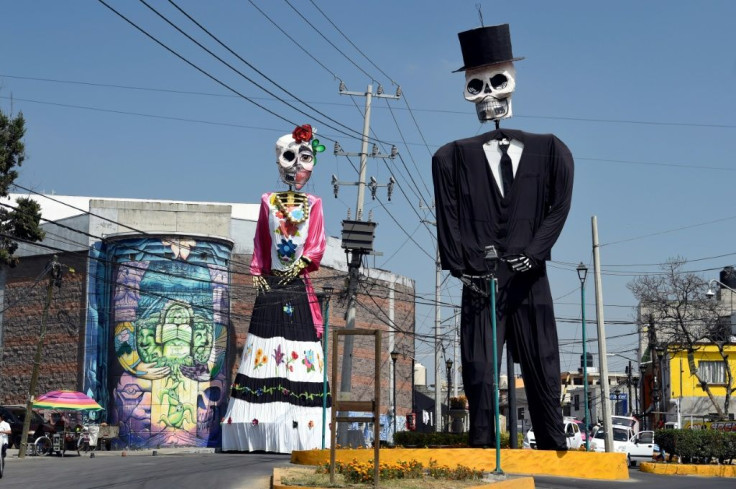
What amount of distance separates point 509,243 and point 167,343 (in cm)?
2578

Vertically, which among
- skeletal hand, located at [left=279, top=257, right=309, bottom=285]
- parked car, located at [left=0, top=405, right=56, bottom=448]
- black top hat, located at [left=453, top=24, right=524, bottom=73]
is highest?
black top hat, located at [left=453, top=24, right=524, bottom=73]

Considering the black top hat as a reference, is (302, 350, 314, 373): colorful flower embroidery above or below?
below

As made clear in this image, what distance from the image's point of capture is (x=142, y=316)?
4753cm

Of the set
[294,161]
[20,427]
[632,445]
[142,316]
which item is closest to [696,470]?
[632,445]

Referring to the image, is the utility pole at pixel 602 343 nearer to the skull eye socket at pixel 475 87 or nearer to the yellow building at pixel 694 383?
the skull eye socket at pixel 475 87

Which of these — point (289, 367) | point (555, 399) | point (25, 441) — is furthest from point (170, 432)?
point (555, 399)

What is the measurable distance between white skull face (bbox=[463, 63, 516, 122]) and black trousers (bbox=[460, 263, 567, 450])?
3.97 metres

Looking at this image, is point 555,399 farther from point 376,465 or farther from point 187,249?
point 187,249

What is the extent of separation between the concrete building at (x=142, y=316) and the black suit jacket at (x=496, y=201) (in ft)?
57.5

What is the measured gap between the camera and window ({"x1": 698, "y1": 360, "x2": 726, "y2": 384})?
57938 mm

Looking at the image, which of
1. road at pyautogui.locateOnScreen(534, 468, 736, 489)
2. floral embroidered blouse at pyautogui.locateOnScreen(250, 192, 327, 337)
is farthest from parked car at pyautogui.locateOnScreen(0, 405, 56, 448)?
road at pyautogui.locateOnScreen(534, 468, 736, 489)

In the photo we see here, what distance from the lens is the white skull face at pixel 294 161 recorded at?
4116 cm

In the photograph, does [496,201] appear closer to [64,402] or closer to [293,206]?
[293,206]

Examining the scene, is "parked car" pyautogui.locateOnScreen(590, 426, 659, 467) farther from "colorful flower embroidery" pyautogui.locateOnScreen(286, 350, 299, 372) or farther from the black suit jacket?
the black suit jacket
